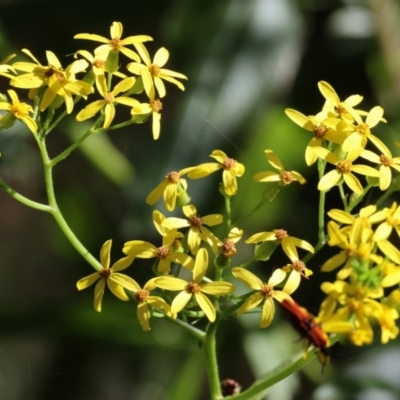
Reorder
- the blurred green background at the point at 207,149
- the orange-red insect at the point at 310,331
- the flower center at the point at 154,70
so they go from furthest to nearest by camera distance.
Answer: the blurred green background at the point at 207,149, the flower center at the point at 154,70, the orange-red insect at the point at 310,331

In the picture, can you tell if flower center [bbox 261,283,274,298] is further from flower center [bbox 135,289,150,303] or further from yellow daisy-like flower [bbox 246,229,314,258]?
flower center [bbox 135,289,150,303]

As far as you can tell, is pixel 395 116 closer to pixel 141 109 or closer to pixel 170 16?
pixel 170 16

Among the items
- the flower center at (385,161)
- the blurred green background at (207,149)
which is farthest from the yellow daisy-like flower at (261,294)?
the blurred green background at (207,149)

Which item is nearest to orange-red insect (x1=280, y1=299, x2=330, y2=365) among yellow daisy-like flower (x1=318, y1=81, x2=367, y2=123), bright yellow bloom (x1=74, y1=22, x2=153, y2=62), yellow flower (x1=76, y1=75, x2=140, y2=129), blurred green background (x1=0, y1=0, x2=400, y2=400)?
yellow daisy-like flower (x1=318, y1=81, x2=367, y2=123)

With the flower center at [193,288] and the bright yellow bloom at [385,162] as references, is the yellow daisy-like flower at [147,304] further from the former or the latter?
the bright yellow bloom at [385,162]

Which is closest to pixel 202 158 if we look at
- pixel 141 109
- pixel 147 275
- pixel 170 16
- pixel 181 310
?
pixel 147 275

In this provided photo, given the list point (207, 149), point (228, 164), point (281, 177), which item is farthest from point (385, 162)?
point (207, 149)

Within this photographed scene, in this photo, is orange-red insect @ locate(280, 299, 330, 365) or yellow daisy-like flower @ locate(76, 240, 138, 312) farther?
yellow daisy-like flower @ locate(76, 240, 138, 312)
